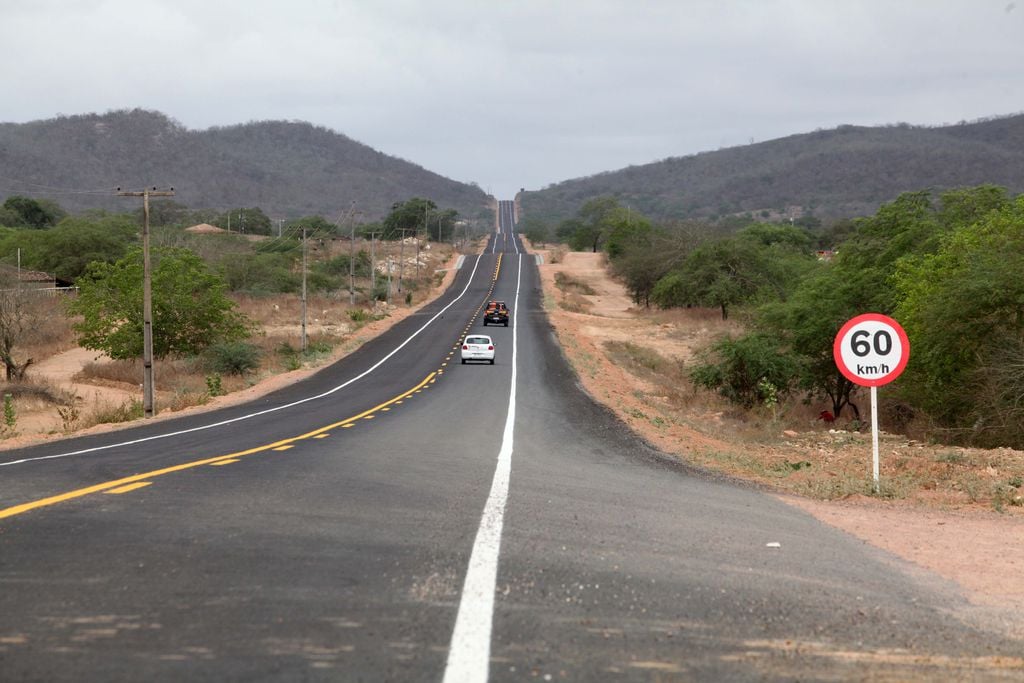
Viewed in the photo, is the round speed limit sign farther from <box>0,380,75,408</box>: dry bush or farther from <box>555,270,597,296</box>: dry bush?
<box>555,270,597,296</box>: dry bush

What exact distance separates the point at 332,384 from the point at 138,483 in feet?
97.7

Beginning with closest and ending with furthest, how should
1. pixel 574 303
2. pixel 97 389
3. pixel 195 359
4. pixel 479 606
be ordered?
1. pixel 479 606
2. pixel 97 389
3. pixel 195 359
4. pixel 574 303

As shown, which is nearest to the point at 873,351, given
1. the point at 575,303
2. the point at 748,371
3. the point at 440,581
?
the point at 440,581

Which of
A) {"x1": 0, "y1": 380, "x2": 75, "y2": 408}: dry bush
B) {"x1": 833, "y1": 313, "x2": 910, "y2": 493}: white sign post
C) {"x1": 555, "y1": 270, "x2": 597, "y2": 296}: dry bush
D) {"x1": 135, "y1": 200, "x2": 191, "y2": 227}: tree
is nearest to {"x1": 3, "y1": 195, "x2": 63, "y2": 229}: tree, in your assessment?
{"x1": 135, "y1": 200, "x2": 191, "y2": 227}: tree

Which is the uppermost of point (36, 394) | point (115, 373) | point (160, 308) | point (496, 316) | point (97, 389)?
point (160, 308)

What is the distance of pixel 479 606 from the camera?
541 centimetres

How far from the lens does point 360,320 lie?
244 ft

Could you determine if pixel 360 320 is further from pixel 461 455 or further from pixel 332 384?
pixel 461 455

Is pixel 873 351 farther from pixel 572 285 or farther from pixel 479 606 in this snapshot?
pixel 572 285

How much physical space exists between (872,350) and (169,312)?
4574 centimetres

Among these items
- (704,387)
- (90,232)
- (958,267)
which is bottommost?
(704,387)

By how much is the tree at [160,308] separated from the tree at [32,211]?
3933 inches

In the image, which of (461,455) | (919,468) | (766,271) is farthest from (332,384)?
(766,271)

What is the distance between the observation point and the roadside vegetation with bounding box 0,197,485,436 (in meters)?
42.5
